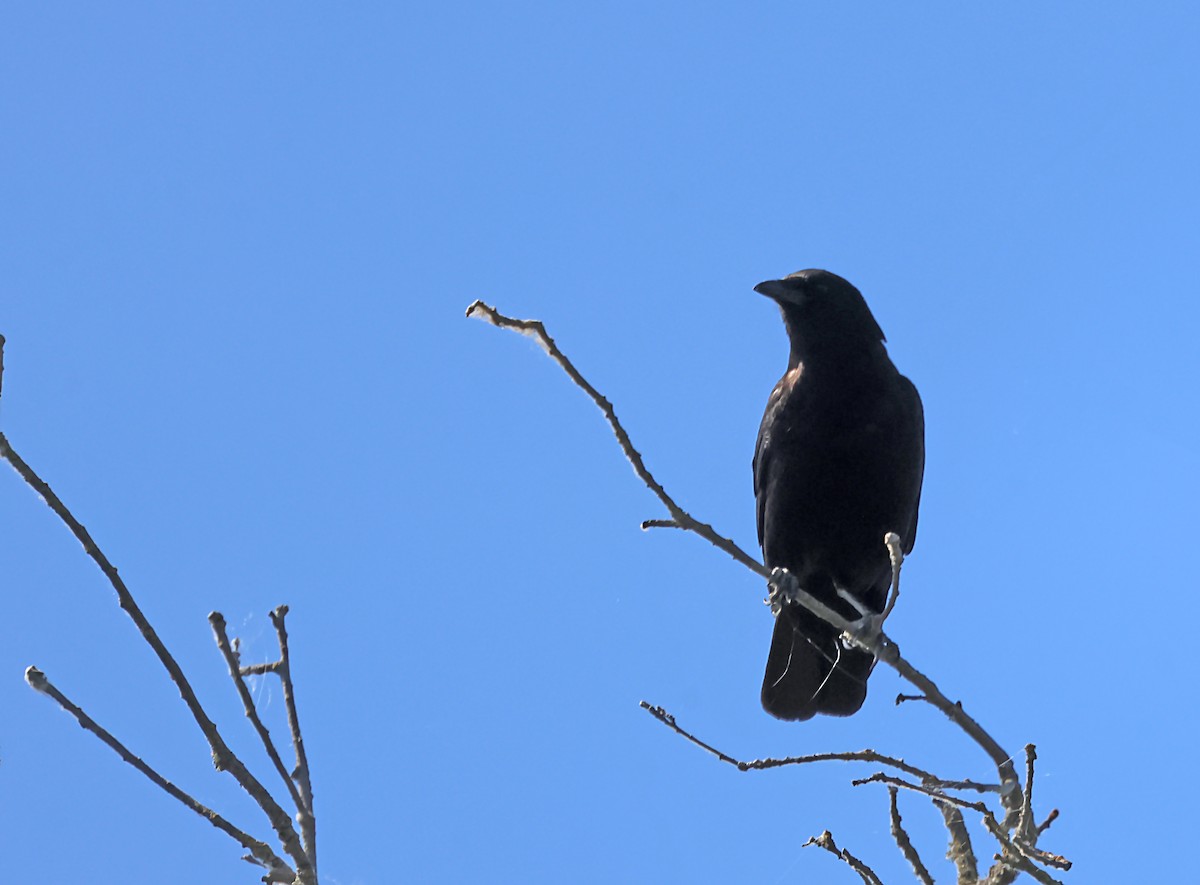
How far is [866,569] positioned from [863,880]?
2.58m

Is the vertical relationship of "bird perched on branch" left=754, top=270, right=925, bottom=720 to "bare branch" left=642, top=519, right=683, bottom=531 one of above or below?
above

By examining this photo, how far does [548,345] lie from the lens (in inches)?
106

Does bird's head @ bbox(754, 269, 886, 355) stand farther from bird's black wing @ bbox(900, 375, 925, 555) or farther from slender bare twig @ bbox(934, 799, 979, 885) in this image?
slender bare twig @ bbox(934, 799, 979, 885)

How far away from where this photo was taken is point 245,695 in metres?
2.42

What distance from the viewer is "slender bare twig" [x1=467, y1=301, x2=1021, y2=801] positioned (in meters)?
2.70

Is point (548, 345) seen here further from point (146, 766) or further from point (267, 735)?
point (146, 766)

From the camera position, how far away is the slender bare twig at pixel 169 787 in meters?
2.18

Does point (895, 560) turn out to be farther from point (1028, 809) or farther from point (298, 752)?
point (298, 752)

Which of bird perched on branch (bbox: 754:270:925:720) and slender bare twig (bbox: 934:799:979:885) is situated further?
bird perched on branch (bbox: 754:270:925:720)

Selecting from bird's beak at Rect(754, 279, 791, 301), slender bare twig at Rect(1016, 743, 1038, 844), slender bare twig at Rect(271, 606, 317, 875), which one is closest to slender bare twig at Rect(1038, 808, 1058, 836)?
slender bare twig at Rect(1016, 743, 1038, 844)

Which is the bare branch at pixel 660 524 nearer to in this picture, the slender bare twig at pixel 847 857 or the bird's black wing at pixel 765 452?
the slender bare twig at pixel 847 857

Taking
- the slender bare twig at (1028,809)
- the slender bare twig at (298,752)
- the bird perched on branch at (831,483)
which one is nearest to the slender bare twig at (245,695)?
the slender bare twig at (298,752)

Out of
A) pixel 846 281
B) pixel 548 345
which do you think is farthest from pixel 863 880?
pixel 846 281

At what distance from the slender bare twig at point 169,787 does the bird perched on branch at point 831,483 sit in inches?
137
